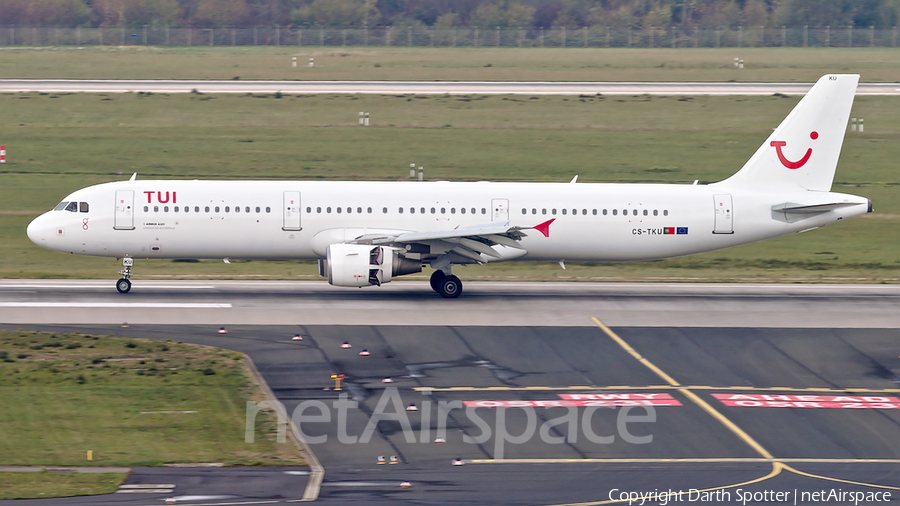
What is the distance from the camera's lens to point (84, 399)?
77.6 ft

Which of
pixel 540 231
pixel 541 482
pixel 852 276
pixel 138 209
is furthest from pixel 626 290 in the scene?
pixel 541 482

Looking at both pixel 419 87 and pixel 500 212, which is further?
pixel 419 87

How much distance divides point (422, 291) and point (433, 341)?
868 cm

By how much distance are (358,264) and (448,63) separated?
222 ft

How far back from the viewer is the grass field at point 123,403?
20328mm

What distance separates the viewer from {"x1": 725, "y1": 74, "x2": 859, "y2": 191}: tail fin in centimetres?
3869

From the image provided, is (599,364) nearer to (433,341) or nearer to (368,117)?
(433,341)

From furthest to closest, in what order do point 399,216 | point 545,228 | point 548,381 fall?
point 545,228, point 399,216, point 548,381

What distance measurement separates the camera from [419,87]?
83.5 m

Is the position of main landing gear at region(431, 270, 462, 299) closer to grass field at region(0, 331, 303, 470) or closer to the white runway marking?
the white runway marking

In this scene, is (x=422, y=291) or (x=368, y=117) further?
(x=368, y=117)

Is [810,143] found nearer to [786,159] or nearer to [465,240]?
[786,159]

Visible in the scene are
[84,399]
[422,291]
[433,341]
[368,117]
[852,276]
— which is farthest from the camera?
[368,117]

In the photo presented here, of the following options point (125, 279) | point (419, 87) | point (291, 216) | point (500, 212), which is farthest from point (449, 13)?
point (125, 279)
